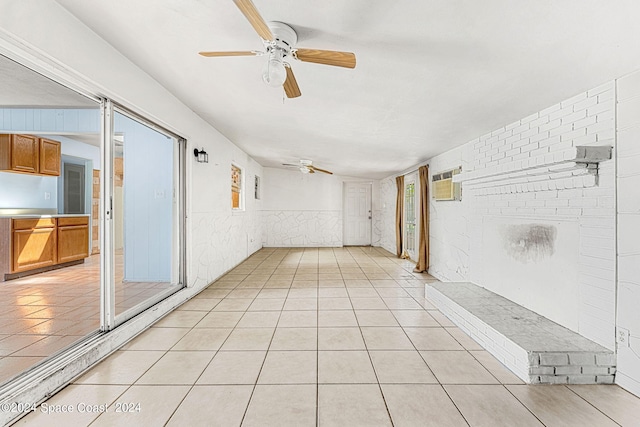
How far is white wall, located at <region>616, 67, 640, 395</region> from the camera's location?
1.91 meters

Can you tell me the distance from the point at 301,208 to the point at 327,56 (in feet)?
24.4

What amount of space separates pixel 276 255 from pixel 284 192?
7.67ft

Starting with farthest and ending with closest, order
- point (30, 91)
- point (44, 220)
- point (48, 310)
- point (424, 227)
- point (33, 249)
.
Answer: point (424, 227) → point (44, 220) → point (33, 249) → point (48, 310) → point (30, 91)

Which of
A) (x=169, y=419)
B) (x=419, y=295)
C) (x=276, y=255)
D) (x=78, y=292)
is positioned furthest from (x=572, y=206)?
(x=276, y=255)

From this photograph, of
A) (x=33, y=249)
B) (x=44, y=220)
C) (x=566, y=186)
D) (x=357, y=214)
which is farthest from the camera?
(x=357, y=214)

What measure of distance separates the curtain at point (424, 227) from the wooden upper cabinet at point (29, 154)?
22.4 ft

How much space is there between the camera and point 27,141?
Answer: 15.9 feet

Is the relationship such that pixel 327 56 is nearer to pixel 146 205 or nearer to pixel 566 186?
pixel 566 186

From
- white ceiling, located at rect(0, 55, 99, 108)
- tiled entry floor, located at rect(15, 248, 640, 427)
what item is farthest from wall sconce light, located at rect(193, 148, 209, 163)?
tiled entry floor, located at rect(15, 248, 640, 427)

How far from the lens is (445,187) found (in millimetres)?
4734

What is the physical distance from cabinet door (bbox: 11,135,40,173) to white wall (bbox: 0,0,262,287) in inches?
127

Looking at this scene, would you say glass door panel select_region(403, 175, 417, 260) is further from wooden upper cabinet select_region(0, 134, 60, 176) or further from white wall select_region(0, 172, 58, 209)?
white wall select_region(0, 172, 58, 209)

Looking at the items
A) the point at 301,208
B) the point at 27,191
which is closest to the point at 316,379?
the point at 27,191

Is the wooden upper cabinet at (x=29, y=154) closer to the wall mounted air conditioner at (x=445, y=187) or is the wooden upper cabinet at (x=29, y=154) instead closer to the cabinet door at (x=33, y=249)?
the cabinet door at (x=33, y=249)
